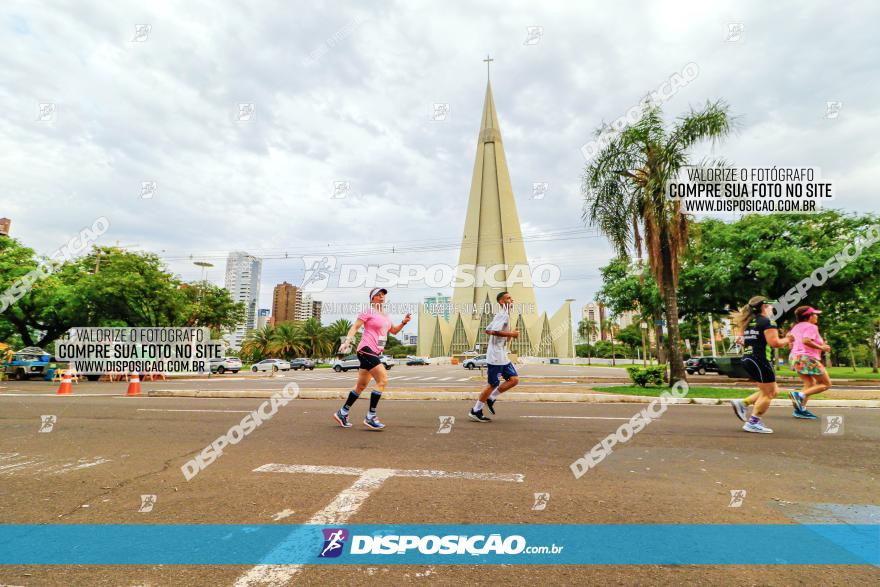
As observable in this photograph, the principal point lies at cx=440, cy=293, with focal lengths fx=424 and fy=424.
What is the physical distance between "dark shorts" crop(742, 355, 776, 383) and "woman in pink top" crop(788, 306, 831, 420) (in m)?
1.51

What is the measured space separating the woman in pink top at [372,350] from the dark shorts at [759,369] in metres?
→ 5.25

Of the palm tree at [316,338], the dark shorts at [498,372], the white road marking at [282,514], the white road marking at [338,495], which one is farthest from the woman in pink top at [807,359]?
the palm tree at [316,338]

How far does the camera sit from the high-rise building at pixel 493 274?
85625 mm

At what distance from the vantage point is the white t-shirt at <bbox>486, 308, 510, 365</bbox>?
7.01m

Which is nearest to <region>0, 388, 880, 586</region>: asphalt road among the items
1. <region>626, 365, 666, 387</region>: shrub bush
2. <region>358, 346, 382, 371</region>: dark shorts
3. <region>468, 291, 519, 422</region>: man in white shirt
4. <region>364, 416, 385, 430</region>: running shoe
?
<region>364, 416, 385, 430</region>: running shoe

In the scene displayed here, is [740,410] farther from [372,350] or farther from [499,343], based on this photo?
[372,350]

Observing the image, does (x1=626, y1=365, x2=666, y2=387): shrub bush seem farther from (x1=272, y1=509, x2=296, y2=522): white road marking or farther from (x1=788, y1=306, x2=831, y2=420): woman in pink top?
(x1=272, y1=509, x2=296, y2=522): white road marking

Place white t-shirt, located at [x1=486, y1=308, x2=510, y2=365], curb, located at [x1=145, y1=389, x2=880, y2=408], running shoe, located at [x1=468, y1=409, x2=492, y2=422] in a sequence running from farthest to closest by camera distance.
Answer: curb, located at [x1=145, y1=389, x2=880, y2=408]
white t-shirt, located at [x1=486, y1=308, x2=510, y2=365]
running shoe, located at [x1=468, y1=409, x2=492, y2=422]

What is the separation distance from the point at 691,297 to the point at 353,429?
1956 centimetres

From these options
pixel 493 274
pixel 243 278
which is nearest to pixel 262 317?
pixel 243 278

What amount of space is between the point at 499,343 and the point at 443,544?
16.0 ft

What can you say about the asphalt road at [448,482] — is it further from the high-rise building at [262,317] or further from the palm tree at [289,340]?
the high-rise building at [262,317]

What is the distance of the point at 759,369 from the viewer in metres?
6.34

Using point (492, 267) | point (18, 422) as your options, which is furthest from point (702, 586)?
point (492, 267)
